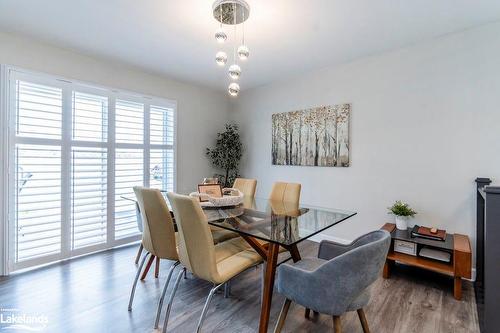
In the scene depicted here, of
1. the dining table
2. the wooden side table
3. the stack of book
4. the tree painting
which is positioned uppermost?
the tree painting

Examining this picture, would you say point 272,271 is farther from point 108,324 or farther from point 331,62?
point 331,62

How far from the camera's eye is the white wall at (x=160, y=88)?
8.75 feet

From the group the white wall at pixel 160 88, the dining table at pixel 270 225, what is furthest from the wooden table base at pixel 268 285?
Result: the white wall at pixel 160 88

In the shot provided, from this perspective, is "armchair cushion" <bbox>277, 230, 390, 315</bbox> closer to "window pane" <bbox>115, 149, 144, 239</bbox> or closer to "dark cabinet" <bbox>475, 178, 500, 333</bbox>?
"dark cabinet" <bbox>475, 178, 500, 333</bbox>

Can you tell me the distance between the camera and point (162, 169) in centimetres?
390

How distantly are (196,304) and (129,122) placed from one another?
2590 millimetres

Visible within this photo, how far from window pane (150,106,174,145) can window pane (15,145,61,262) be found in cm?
123

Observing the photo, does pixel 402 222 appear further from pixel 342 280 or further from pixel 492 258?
pixel 342 280

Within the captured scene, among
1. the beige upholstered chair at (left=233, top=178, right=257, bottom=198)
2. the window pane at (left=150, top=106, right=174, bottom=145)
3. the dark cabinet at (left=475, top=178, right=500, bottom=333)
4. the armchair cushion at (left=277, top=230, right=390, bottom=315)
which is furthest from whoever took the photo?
the window pane at (left=150, top=106, right=174, bottom=145)

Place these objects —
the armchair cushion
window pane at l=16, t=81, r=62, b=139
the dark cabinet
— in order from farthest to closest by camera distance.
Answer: window pane at l=16, t=81, r=62, b=139 → the dark cabinet → the armchair cushion

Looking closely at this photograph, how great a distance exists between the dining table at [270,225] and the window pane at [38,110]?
2087 mm

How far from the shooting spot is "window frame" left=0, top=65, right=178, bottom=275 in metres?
2.56

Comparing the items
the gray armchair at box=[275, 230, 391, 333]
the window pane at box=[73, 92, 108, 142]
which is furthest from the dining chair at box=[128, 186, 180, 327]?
the window pane at box=[73, 92, 108, 142]

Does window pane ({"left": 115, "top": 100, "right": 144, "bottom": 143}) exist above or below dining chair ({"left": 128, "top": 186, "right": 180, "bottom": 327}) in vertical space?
above
